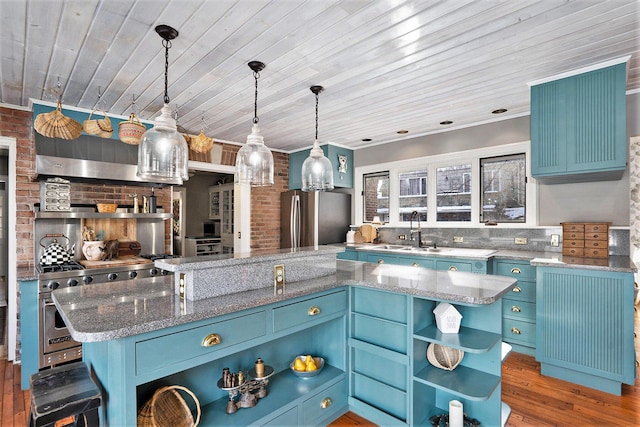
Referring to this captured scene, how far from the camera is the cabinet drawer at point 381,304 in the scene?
6.53 feet

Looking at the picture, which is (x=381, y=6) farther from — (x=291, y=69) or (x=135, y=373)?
(x=135, y=373)

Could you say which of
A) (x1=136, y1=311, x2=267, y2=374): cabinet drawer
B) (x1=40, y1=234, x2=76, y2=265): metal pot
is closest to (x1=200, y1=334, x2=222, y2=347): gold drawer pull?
(x1=136, y1=311, x2=267, y2=374): cabinet drawer

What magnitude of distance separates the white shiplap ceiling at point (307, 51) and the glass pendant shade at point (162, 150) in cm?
61

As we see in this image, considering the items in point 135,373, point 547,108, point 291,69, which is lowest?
point 135,373

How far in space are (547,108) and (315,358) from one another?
108 inches

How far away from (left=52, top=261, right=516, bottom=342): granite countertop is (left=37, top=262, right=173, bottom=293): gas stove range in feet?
3.35

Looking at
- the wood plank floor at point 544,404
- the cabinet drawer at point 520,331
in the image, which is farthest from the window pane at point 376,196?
the wood plank floor at point 544,404

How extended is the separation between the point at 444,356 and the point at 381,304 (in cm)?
47

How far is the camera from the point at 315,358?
2.27 meters

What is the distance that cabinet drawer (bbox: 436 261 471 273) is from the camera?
339 centimetres

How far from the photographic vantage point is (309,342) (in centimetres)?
241

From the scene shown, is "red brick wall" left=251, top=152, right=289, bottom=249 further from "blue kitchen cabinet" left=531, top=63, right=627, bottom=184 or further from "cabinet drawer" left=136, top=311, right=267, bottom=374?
"blue kitchen cabinet" left=531, top=63, right=627, bottom=184

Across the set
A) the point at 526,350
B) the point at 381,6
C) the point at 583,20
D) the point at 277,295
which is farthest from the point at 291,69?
the point at 526,350

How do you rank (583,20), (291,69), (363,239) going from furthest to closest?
(363,239) < (291,69) < (583,20)
